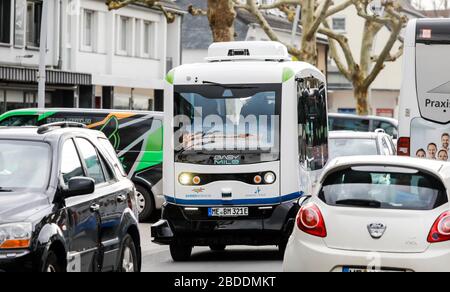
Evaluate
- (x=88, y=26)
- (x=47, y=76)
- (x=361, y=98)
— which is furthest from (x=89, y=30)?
(x=361, y=98)

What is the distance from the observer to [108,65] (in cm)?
5066

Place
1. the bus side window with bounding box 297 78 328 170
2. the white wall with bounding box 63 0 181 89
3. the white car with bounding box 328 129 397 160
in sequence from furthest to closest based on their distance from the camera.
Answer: the white wall with bounding box 63 0 181 89
the white car with bounding box 328 129 397 160
the bus side window with bounding box 297 78 328 170

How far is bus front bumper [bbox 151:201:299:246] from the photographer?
16.6 m

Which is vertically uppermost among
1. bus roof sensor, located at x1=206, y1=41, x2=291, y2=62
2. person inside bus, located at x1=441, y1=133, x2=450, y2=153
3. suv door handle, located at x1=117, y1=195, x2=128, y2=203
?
bus roof sensor, located at x1=206, y1=41, x2=291, y2=62

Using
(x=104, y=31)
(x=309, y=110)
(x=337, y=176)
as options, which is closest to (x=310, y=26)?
(x=104, y=31)

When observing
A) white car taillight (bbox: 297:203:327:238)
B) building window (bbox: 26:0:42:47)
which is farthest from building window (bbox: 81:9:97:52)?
white car taillight (bbox: 297:203:327:238)

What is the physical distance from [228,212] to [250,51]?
2918mm

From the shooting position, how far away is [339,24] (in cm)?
9444

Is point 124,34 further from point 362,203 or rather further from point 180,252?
point 362,203

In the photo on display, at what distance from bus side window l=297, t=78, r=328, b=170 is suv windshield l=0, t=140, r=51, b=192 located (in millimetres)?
6933

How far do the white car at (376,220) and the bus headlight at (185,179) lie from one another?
5840mm

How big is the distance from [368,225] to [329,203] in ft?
1.50

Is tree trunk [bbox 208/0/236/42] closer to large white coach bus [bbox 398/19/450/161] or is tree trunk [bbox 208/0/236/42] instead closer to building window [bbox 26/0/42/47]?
large white coach bus [bbox 398/19/450/161]
